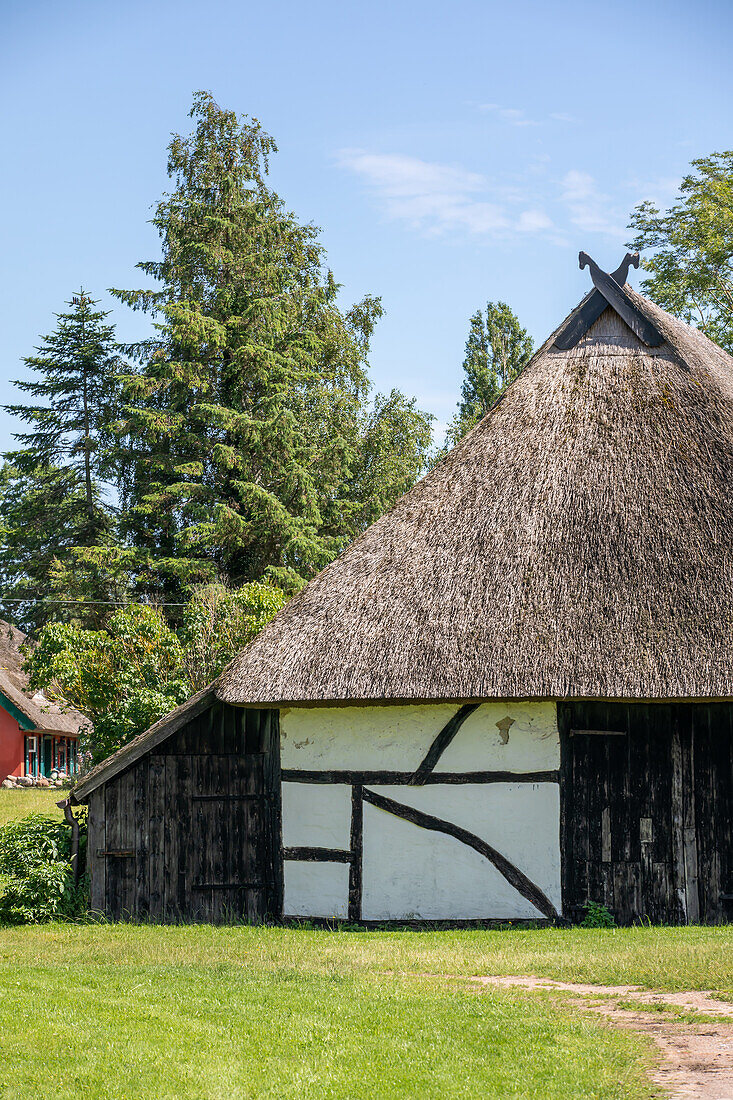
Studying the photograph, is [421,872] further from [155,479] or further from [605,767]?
[155,479]

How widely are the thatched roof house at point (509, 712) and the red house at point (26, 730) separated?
23922 mm

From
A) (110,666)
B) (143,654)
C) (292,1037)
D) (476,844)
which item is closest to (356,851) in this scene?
(476,844)

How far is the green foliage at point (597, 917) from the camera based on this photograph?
12156 millimetres

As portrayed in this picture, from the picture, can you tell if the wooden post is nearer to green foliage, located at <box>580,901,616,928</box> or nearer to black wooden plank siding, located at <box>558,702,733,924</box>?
black wooden plank siding, located at <box>558,702,733,924</box>

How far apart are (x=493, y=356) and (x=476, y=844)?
1201 inches

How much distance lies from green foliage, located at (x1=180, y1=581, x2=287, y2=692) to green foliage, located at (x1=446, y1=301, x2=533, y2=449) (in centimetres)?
2215

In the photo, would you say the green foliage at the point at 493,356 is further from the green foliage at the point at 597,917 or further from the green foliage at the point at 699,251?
the green foliage at the point at 597,917

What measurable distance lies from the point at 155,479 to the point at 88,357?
19.2 feet

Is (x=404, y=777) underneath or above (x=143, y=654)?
underneath

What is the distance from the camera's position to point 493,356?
40.9 meters

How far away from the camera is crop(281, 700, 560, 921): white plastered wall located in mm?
12461

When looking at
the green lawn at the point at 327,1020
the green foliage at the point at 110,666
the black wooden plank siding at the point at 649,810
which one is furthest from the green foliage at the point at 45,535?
the green lawn at the point at 327,1020

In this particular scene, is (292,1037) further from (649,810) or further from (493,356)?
(493,356)

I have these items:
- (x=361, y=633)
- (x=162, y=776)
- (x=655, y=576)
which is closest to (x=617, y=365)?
(x=655, y=576)
